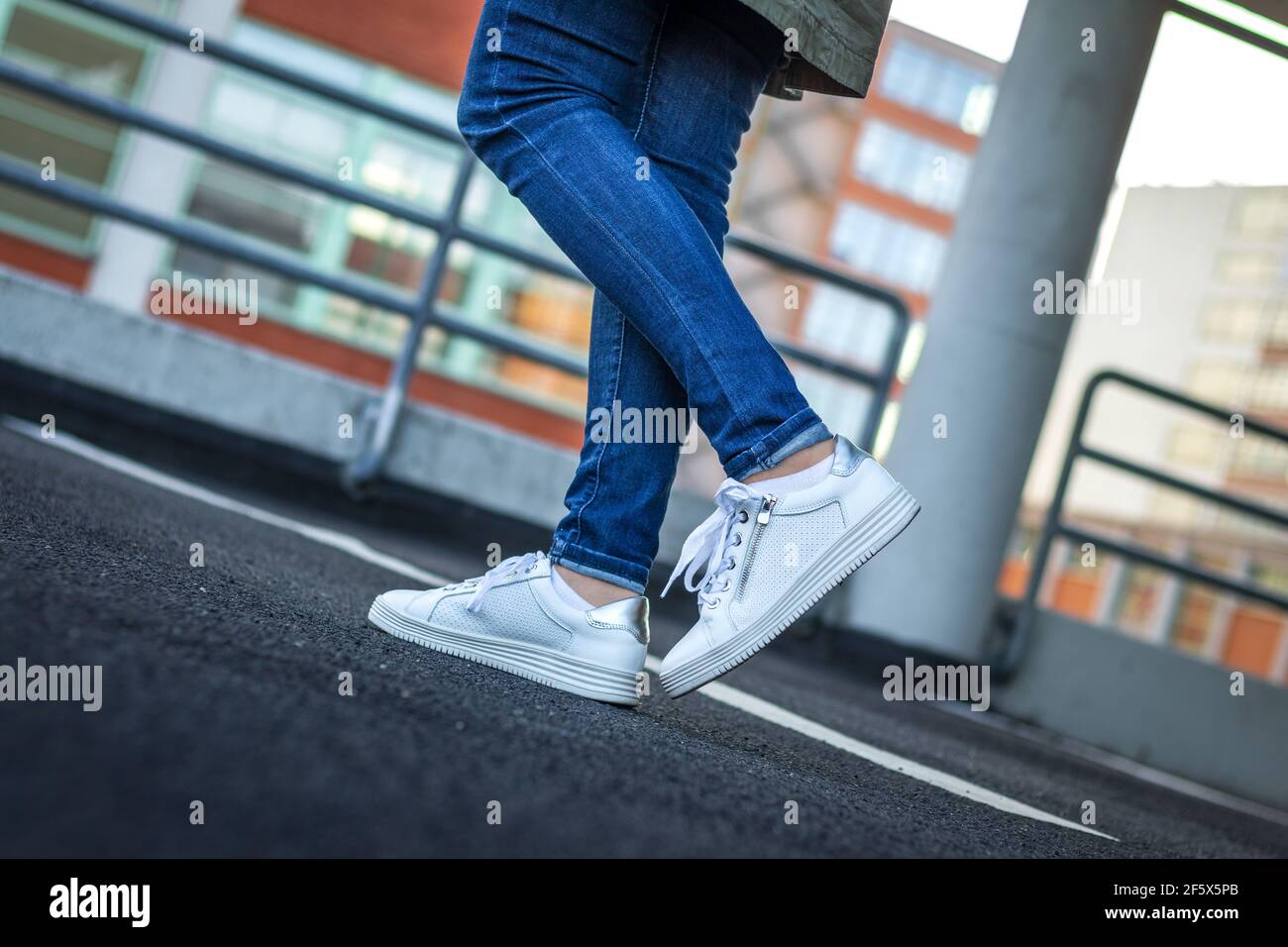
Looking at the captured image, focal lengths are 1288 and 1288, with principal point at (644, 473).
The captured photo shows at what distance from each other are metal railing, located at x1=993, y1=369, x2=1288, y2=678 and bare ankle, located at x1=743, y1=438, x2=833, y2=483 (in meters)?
3.01

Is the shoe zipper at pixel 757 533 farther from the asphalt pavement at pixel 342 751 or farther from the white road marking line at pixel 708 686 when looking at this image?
the white road marking line at pixel 708 686

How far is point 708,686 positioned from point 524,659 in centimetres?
71

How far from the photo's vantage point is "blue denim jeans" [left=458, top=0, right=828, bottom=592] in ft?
5.18

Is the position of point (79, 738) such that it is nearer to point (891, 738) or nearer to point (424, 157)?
point (891, 738)

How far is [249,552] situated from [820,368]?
273cm

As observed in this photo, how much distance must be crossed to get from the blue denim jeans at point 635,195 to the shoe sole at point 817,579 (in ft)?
0.44

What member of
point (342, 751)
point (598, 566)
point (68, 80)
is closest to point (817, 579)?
point (598, 566)

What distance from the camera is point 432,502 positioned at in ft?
14.0

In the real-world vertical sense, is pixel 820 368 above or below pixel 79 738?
above

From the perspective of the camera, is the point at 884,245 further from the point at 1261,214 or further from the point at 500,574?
Result: the point at 500,574

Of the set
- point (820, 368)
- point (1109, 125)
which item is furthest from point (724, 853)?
point (1109, 125)

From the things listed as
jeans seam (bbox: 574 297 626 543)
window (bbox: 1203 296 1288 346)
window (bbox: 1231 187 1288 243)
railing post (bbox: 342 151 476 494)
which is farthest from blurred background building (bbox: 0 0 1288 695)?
window (bbox: 1231 187 1288 243)

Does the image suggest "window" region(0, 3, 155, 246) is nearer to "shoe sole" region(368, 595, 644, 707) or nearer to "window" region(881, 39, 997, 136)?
"shoe sole" region(368, 595, 644, 707)

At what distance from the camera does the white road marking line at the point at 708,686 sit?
1.85m
